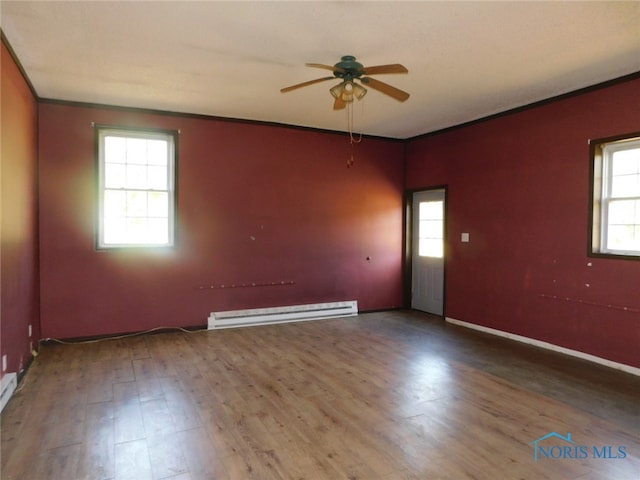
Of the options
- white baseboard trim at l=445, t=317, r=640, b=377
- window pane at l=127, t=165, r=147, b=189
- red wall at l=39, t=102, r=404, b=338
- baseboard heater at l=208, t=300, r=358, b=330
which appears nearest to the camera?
white baseboard trim at l=445, t=317, r=640, b=377

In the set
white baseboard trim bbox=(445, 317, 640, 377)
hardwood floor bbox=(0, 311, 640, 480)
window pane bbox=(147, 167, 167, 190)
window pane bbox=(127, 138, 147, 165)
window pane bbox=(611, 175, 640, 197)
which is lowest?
hardwood floor bbox=(0, 311, 640, 480)

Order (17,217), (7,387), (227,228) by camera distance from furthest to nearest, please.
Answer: (227,228)
(17,217)
(7,387)

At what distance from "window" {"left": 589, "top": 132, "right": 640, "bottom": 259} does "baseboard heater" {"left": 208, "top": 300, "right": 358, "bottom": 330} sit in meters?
3.42

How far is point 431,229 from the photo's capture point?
6480 millimetres

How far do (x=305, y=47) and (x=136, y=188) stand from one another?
119 inches

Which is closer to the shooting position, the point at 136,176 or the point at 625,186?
the point at 625,186

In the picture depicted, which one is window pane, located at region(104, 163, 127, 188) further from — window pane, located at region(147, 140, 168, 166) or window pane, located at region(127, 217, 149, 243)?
window pane, located at region(127, 217, 149, 243)

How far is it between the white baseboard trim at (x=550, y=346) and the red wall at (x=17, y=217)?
17.1 feet

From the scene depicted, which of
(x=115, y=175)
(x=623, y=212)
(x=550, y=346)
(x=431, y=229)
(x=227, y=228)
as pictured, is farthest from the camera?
(x=431, y=229)

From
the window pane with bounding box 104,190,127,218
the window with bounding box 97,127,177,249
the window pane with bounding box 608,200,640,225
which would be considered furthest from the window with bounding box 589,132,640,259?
the window pane with bounding box 104,190,127,218

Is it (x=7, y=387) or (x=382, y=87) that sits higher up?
(x=382, y=87)

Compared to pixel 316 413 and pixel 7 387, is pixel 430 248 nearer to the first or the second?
pixel 316 413

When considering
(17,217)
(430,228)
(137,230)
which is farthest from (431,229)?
(17,217)

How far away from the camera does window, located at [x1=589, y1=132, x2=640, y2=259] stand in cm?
394
